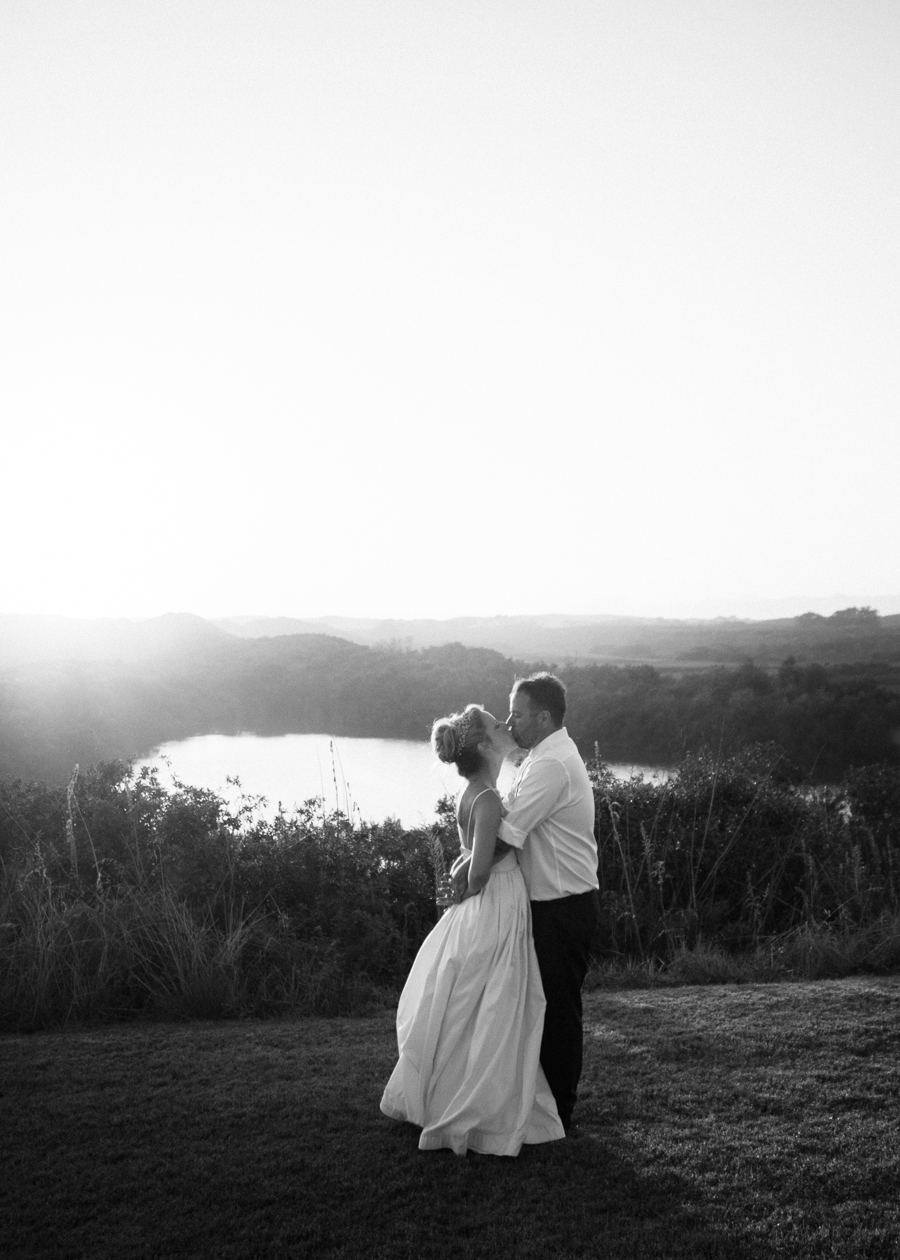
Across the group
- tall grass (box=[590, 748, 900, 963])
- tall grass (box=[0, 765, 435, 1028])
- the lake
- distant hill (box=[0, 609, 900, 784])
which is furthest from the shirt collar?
distant hill (box=[0, 609, 900, 784])

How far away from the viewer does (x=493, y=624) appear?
36.7 metres

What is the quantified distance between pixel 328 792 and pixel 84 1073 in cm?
624

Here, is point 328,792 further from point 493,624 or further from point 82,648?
point 493,624

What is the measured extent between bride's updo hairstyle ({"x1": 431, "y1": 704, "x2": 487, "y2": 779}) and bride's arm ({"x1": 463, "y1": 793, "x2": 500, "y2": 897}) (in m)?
0.16

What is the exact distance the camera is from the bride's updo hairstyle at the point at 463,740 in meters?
4.40

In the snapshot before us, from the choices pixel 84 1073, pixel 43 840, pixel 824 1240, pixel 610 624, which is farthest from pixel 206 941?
pixel 610 624

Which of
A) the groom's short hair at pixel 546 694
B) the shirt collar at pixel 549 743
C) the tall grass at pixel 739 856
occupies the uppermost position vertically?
the groom's short hair at pixel 546 694

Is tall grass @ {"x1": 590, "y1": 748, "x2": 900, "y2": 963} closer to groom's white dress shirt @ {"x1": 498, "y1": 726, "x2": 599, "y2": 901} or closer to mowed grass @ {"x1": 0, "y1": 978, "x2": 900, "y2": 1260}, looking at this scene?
mowed grass @ {"x1": 0, "y1": 978, "x2": 900, "y2": 1260}

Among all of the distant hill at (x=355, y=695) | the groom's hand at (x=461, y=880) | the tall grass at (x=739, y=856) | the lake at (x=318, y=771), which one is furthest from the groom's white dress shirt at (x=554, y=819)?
the distant hill at (x=355, y=695)

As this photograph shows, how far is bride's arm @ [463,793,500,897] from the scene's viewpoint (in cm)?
439

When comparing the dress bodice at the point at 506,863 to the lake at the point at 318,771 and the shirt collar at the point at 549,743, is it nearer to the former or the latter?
the shirt collar at the point at 549,743

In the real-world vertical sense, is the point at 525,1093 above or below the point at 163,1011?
above

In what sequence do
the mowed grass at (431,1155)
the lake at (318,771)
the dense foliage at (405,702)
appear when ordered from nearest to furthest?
the mowed grass at (431,1155) < the lake at (318,771) < the dense foliage at (405,702)

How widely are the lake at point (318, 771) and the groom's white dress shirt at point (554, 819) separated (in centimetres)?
391
